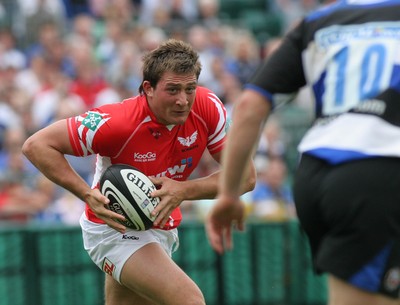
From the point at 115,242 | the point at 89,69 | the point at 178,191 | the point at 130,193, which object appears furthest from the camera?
the point at 89,69

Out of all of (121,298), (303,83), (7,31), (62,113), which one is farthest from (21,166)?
(303,83)

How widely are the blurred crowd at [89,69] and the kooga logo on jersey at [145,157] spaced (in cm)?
496

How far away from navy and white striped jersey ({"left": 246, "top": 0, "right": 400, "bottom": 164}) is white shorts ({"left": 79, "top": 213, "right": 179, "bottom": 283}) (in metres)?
2.39

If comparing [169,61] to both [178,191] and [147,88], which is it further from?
[178,191]

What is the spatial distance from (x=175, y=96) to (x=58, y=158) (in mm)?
868

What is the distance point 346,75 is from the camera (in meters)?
4.15

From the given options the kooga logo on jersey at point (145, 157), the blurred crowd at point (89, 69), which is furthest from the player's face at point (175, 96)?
the blurred crowd at point (89, 69)

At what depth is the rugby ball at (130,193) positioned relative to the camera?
6133 mm

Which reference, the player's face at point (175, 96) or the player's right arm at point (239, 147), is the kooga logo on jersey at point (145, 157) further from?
the player's right arm at point (239, 147)

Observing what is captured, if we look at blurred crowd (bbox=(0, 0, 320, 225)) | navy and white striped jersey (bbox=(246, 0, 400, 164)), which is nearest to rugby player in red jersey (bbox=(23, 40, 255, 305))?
navy and white striped jersey (bbox=(246, 0, 400, 164))

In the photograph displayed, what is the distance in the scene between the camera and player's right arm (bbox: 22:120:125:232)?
245 inches

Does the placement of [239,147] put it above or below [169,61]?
above

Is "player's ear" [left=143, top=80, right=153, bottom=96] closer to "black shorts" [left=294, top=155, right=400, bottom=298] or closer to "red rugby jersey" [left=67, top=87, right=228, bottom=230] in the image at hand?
"red rugby jersey" [left=67, top=87, right=228, bottom=230]

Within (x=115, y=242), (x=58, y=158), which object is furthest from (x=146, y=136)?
(x=115, y=242)
